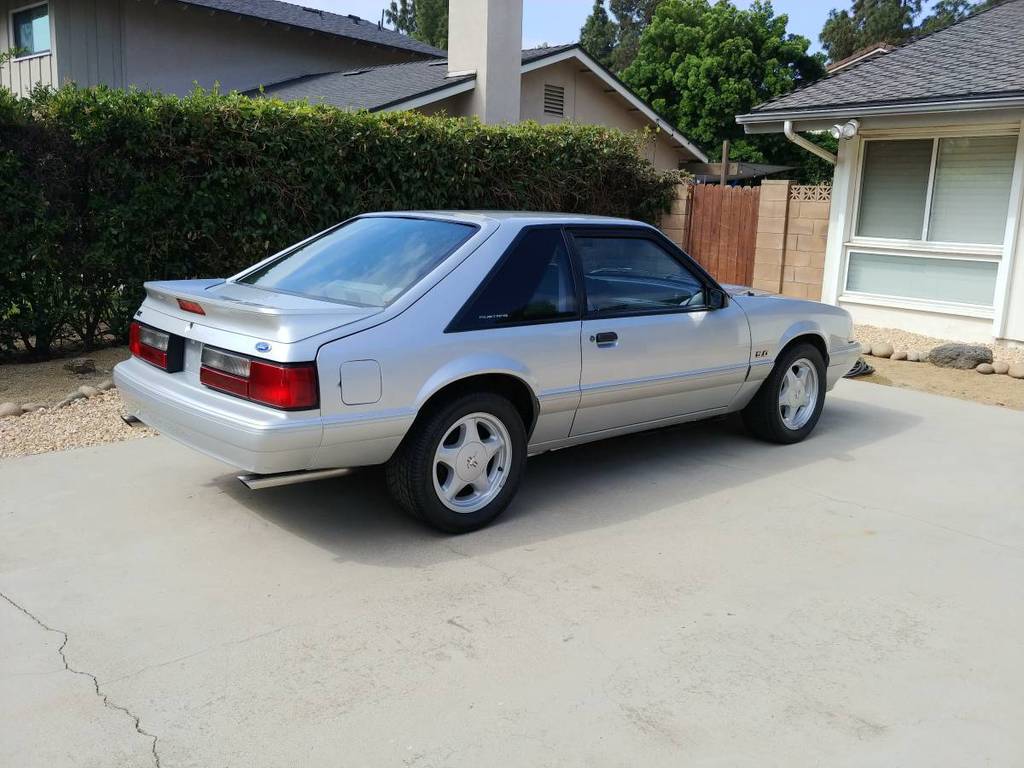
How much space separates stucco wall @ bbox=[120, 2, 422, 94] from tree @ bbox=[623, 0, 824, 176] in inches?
634

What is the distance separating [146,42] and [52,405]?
1352cm

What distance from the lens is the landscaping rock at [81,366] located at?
7.86 meters

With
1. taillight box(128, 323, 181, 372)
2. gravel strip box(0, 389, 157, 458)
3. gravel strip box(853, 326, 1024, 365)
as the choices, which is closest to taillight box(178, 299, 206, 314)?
taillight box(128, 323, 181, 372)

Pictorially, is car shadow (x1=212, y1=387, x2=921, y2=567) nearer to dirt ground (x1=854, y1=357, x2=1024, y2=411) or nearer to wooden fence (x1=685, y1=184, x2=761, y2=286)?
dirt ground (x1=854, y1=357, x2=1024, y2=411)

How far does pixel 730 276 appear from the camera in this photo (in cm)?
1352

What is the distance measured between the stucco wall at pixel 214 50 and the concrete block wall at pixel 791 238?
38.0ft

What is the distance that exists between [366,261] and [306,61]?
17974 millimetres

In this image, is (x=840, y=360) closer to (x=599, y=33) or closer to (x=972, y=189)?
(x=972, y=189)

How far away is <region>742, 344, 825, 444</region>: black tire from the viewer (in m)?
6.30

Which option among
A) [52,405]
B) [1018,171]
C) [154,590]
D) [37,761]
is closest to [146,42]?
[52,405]

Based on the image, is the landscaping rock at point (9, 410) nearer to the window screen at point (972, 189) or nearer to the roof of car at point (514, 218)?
the roof of car at point (514, 218)

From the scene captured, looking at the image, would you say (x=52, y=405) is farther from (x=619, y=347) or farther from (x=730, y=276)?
(x=730, y=276)

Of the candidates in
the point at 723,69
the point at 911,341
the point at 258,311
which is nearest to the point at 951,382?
the point at 911,341

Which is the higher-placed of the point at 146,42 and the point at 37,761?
the point at 146,42
